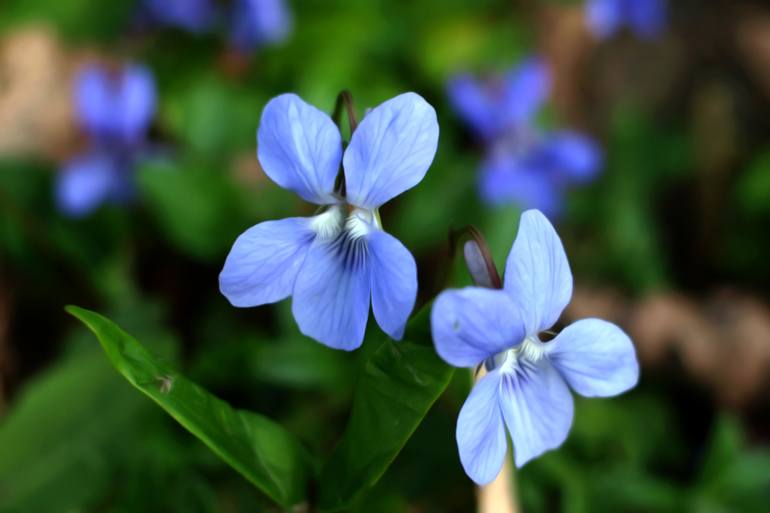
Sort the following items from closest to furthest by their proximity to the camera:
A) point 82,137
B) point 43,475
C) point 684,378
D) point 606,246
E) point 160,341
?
point 43,475
point 160,341
point 684,378
point 606,246
point 82,137

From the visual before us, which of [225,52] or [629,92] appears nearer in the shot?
[225,52]

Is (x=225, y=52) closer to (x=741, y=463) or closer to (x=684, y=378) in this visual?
(x=684, y=378)

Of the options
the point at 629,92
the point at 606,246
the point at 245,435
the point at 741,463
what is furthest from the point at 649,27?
the point at 245,435

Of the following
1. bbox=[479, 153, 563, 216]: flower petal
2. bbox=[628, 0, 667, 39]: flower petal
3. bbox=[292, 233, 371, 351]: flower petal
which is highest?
bbox=[628, 0, 667, 39]: flower petal

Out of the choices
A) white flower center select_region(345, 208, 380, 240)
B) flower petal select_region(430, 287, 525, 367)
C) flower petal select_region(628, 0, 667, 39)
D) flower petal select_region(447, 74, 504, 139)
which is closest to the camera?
flower petal select_region(430, 287, 525, 367)

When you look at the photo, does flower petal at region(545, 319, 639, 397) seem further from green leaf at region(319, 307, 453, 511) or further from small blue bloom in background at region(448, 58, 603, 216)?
small blue bloom in background at region(448, 58, 603, 216)

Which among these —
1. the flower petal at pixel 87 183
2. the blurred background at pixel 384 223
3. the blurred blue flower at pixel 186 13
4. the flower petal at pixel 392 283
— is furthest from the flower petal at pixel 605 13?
the flower petal at pixel 392 283

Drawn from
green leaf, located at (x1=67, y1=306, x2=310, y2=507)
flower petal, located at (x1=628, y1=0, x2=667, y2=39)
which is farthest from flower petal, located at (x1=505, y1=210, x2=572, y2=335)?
flower petal, located at (x1=628, y1=0, x2=667, y2=39)

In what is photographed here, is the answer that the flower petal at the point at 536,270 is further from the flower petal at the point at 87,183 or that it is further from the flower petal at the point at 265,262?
the flower petal at the point at 87,183
